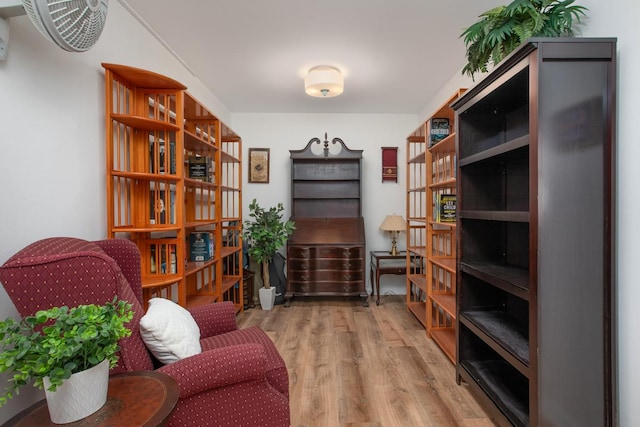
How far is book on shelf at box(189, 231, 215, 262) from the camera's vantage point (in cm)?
284

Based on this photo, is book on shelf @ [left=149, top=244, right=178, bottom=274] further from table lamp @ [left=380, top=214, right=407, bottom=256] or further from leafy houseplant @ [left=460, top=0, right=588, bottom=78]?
table lamp @ [left=380, top=214, right=407, bottom=256]

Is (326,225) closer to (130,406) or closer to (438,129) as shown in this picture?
(438,129)

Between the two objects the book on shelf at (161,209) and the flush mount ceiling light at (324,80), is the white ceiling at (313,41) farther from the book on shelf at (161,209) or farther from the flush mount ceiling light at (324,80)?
the book on shelf at (161,209)

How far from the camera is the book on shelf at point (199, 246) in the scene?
2838 mm

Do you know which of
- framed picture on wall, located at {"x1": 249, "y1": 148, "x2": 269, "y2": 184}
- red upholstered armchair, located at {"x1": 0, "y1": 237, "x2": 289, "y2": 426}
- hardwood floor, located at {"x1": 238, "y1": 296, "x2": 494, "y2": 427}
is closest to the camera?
red upholstered armchair, located at {"x1": 0, "y1": 237, "x2": 289, "y2": 426}

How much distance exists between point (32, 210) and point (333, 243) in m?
2.86

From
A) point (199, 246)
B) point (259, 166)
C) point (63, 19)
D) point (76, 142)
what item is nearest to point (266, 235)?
point (199, 246)

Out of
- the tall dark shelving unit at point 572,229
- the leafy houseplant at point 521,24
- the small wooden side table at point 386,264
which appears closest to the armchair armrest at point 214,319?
the tall dark shelving unit at point 572,229

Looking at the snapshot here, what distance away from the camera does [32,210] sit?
1.42 m

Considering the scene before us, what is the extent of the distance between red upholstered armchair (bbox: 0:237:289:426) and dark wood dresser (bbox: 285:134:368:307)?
7.46 feet

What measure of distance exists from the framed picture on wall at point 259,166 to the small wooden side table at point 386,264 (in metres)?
1.85

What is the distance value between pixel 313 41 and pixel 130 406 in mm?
2520

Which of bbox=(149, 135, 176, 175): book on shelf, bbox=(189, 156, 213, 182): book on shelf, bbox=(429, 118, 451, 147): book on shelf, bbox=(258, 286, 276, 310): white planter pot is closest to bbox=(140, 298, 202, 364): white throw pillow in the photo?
bbox=(149, 135, 176, 175): book on shelf

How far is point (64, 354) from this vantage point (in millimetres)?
776
